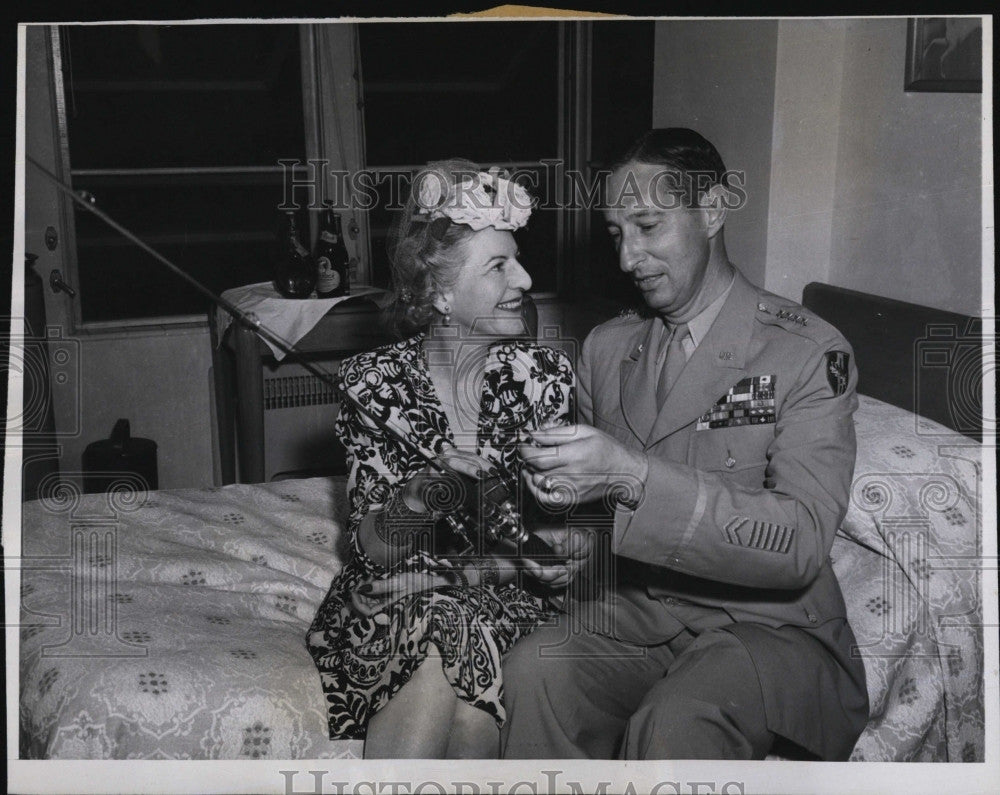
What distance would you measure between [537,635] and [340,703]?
0.26 metres

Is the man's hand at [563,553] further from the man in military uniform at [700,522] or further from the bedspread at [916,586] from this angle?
the bedspread at [916,586]

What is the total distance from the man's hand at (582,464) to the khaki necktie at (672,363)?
0.25m

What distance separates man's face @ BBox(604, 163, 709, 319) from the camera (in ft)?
4.03

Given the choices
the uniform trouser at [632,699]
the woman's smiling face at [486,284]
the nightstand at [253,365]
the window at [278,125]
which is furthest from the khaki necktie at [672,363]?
the nightstand at [253,365]

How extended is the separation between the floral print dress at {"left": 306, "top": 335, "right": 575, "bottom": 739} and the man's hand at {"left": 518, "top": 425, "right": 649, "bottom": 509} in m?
0.22

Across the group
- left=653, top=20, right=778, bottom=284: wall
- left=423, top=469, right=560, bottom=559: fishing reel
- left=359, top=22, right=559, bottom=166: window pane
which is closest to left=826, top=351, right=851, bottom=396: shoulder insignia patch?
left=423, top=469, right=560, bottom=559: fishing reel

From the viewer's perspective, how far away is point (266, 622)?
143 centimetres

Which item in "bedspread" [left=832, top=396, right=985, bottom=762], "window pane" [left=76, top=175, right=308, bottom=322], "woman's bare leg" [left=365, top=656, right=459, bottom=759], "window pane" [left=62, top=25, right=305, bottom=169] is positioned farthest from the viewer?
"window pane" [left=76, top=175, right=308, bottom=322]

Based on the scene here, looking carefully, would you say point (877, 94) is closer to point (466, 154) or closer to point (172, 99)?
point (466, 154)

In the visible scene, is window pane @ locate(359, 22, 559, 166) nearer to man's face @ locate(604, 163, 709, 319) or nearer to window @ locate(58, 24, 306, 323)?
window @ locate(58, 24, 306, 323)

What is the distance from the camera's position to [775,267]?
1663mm

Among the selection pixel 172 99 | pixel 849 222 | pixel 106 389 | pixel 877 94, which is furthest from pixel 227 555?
pixel 877 94

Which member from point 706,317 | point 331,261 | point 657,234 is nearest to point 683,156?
point 657,234

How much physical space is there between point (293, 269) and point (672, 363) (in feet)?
4.14
